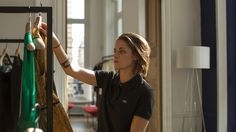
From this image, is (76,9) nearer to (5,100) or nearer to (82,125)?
(82,125)

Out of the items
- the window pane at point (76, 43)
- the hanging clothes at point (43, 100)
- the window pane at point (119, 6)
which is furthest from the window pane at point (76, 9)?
the hanging clothes at point (43, 100)

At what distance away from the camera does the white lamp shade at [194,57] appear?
4090 mm

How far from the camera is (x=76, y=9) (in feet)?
33.4

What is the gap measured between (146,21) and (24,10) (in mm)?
3587

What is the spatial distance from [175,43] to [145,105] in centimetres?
278

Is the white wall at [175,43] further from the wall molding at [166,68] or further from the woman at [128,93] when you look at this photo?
the woman at [128,93]

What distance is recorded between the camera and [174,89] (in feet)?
14.8

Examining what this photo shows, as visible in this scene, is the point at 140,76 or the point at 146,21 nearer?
the point at 140,76

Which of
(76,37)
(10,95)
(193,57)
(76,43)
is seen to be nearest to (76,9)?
(76,37)

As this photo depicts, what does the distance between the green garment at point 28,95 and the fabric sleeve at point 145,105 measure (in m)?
0.51

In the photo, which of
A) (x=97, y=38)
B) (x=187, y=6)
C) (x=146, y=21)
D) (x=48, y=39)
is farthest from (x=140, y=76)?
(x=97, y=38)

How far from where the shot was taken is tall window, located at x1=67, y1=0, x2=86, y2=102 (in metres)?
10.0

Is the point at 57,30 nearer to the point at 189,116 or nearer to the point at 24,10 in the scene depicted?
the point at 189,116

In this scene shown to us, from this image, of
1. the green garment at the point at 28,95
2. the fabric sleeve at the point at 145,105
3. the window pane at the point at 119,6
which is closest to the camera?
the green garment at the point at 28,95
